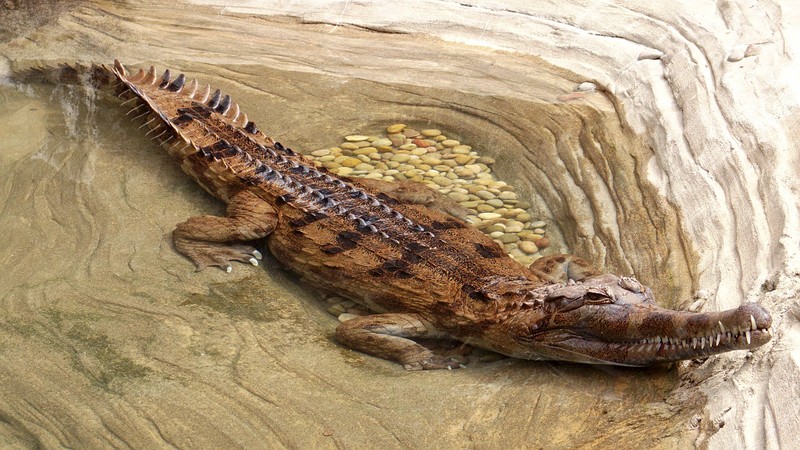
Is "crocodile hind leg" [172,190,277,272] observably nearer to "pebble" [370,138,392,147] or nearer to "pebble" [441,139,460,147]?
"pebble" [370,138,392,147]

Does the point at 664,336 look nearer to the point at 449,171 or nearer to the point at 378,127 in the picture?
the point at 449,171

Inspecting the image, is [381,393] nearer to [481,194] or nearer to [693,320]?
[693,320]

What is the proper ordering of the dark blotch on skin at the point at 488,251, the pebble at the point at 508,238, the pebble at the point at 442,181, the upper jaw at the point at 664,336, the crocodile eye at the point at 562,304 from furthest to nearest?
the pebble at the point at 442,181
the pebble at the point at 508,238
the dark blotch on skin at the point at 488,251
the crocodile eye at the point at 562,304
the upper jaw at the point at 664,336

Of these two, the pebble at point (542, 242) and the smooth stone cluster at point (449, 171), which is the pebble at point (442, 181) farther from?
the pebble at point (542, 242)

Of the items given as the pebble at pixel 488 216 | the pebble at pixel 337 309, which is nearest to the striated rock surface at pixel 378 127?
the pebble at pixel 337 309

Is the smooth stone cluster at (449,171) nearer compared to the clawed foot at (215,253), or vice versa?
the clawed foot at (215,253)

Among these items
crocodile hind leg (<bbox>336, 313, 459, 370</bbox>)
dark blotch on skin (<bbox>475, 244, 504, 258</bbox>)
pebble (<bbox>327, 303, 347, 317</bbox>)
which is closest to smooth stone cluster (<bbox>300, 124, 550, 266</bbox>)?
dark blotch on skin (<bbox>475, 244, 504, 258</bbox>)

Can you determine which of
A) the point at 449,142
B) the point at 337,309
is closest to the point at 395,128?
the point at 449,142
